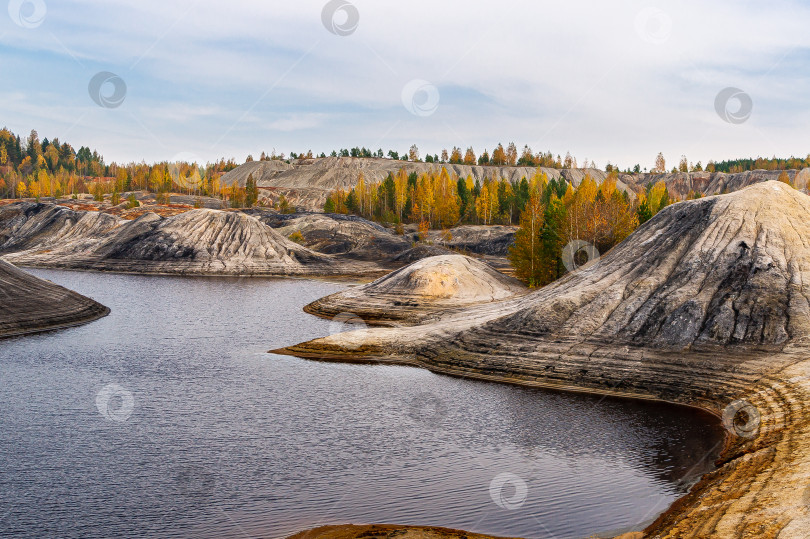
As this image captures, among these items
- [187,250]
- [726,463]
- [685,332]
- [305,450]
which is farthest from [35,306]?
[187,250]

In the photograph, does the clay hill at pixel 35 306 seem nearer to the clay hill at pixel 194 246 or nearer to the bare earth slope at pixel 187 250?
the clay hill at pixel 194 246

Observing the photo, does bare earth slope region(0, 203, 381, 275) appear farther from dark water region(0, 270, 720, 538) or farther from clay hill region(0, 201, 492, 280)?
dark water region(0, 270, 720, 538)

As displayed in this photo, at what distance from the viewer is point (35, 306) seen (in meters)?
65.6

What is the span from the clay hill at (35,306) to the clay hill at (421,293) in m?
24.8

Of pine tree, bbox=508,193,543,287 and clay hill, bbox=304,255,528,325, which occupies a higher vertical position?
pine tree, bbox=508,193,543,287

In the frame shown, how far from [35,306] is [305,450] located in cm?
4684

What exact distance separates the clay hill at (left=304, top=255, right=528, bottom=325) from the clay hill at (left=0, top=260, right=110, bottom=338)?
2482 cm

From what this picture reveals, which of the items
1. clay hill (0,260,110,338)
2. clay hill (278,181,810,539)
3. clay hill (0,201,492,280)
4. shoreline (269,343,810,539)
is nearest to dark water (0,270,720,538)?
shoreline (269,343,810,539)

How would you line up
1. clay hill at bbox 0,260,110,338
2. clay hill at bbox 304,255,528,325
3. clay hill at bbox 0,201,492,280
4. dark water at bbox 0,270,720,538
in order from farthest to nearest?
clay hill at bbox 0,201,492,280 < clay hill at bbox 304,255,528,325 < clay hill at bbox 0,260,110,338 < dark water at bbox 0,270,720,538

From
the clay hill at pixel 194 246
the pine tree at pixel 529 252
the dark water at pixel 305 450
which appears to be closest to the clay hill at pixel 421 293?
the pine tree at pixel 529 252

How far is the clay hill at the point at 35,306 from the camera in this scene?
6125 cm

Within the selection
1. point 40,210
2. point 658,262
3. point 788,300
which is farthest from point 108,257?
point 788,300

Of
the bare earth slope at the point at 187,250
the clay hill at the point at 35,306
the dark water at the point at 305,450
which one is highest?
the bare earth slope at the point at 187,250

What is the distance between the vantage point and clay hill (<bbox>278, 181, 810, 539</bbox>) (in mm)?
36438
